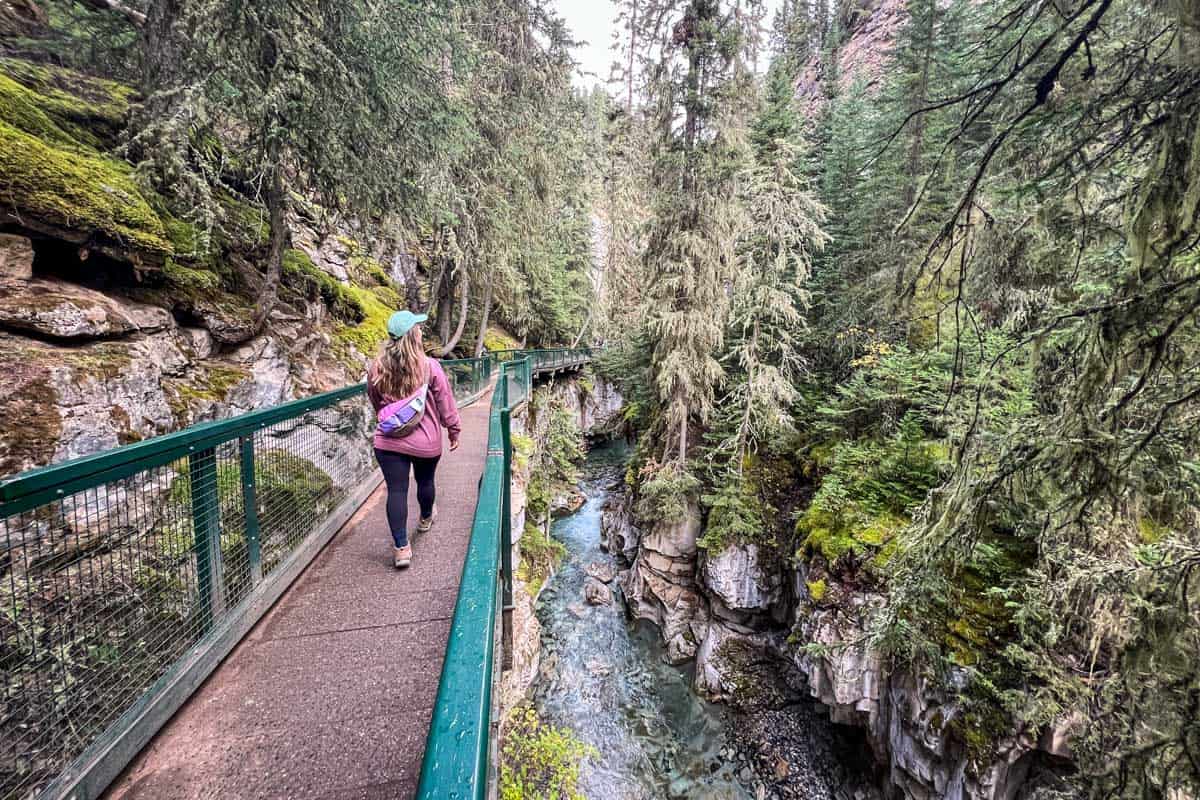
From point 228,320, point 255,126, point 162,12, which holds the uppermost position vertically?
point 162,12

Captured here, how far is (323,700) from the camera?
7.50 feet

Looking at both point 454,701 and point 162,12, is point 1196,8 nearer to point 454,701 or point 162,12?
point 454,701

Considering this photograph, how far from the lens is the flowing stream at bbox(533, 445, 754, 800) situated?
340 inches

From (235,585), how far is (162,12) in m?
7.36

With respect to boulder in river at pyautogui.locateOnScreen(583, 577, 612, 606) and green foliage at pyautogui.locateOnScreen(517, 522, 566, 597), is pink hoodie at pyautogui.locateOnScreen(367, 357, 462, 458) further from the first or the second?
boulder in river at pyautogui.locateOnScreen(583, 577, 612, 606)

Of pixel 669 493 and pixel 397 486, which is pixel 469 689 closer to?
pixel 397 486

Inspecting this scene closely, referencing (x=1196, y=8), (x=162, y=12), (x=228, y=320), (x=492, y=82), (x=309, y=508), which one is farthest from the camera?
(x=492, y=82)

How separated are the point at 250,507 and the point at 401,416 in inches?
45.5

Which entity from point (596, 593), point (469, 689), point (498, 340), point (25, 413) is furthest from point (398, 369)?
point (498, 340)

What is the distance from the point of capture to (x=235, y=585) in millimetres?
2836

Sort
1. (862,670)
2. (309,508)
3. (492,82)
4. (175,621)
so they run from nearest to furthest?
(175,621)
(309,508)
(862,670)
(492,82)

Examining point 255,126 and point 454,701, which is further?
point 255,126

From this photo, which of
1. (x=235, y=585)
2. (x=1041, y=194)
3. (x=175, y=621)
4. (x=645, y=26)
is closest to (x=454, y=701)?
(x=175, y=621)

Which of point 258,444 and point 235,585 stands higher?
point 258,444
